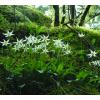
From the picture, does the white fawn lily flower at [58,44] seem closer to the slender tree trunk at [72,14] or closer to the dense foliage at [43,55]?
the dense foliage at [43,55]

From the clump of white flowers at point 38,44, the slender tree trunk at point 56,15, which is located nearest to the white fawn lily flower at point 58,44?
the clump of white flowers at point 38,44

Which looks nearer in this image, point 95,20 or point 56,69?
point 56,69

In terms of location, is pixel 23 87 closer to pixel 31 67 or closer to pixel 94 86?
pixel 31 67

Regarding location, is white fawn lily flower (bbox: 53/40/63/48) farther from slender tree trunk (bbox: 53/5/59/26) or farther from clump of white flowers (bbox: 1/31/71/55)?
slender tree trunk (bbox: 53/5/59/26)

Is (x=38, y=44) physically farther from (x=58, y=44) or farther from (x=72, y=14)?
(x=72, y=14)

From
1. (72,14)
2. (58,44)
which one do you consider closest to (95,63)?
(58,44)

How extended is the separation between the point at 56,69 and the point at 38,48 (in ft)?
0.68

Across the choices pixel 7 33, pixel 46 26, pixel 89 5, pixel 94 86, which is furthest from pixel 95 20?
pixel 7 33

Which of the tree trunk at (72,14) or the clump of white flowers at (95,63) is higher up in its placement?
the tree trunk at (72,14)

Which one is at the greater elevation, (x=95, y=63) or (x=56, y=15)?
(x=56, y=15)

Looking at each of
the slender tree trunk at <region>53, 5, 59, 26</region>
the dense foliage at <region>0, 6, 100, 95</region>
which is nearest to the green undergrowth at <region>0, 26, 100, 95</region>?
the dense foliage at <region>0, 6, 100, 95</region>

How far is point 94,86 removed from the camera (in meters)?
2.09

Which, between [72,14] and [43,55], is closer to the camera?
[43,55]

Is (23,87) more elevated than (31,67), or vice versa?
(31,67)
